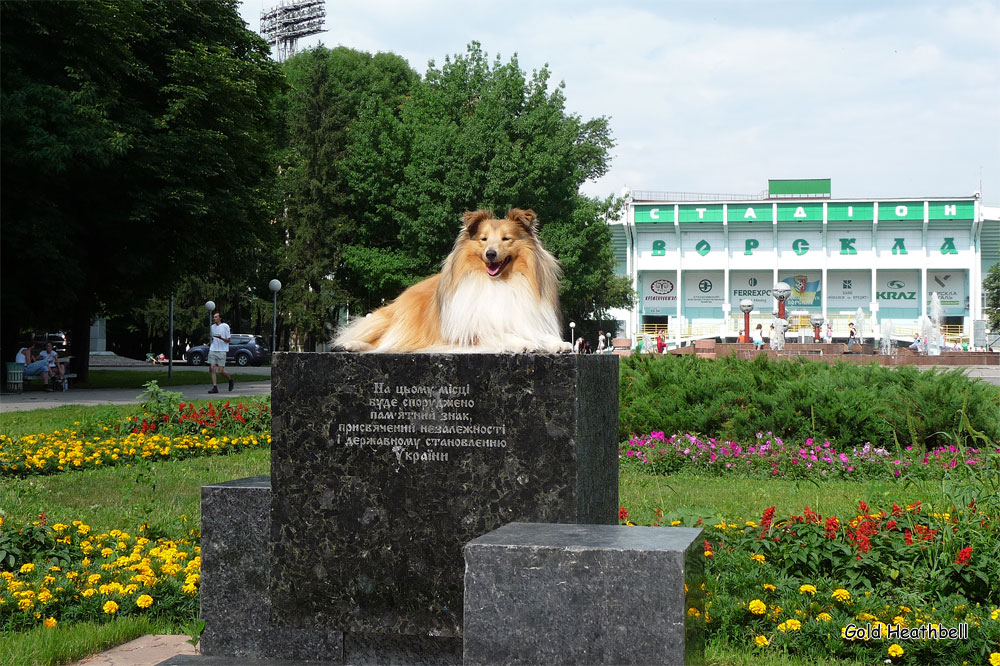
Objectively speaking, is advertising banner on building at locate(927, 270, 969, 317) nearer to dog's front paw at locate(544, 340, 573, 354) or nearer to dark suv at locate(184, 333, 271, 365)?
dark suv at locate(184, 333, 271, 365)

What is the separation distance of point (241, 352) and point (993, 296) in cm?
5956

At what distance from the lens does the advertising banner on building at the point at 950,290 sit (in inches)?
3083

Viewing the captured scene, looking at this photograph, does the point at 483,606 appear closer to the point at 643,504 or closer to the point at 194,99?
the point at 643,504

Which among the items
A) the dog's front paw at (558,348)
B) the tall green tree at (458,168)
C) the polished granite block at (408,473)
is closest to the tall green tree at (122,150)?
the tall green tree at (458,168)

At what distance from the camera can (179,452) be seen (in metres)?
12.4

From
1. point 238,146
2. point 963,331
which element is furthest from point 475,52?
point 963,331

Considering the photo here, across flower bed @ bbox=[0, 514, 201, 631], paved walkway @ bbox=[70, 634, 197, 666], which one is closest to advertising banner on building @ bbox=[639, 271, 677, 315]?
flower bed @ bbox=[0, 514, 201, 631]

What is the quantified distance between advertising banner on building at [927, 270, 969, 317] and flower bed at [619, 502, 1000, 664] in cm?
7926

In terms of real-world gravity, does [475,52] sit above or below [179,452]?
above

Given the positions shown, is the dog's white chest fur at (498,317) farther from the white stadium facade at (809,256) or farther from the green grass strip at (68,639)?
the white stadium facade at (809,256)

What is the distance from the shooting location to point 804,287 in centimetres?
7969

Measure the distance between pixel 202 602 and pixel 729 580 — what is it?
3007 millimetres

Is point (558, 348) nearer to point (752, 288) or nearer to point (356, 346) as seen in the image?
point (356, 346)

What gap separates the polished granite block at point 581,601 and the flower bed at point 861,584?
1083mm
